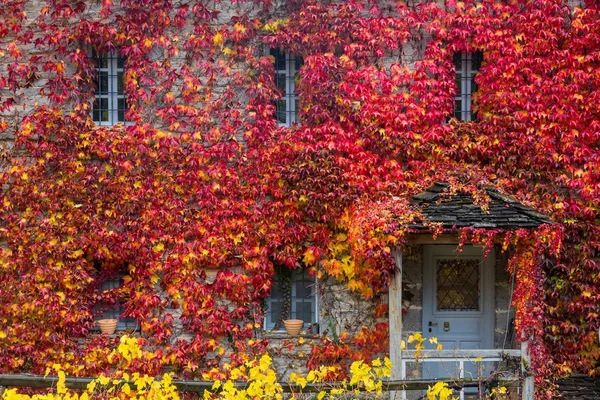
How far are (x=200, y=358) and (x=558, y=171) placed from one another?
18.1ft

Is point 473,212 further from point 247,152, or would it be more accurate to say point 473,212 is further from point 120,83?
point 120,83

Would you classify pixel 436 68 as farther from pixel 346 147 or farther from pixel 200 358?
pixel 200 358

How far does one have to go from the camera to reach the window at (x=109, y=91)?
8.89 m

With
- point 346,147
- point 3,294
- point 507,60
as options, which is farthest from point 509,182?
point 3,294

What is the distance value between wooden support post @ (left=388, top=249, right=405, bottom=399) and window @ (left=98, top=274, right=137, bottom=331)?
145 inches

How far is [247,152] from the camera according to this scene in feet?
27.9

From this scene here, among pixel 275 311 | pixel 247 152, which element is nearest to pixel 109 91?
pixel 247 152

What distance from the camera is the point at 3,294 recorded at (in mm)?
8367

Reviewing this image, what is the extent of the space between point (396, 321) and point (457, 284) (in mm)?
1773

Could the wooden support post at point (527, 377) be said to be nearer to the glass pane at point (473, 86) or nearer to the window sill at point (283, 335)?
the window sill at point (283, 335)

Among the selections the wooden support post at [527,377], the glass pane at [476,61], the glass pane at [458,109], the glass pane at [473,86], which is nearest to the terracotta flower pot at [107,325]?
the wooden support post at [527,377]

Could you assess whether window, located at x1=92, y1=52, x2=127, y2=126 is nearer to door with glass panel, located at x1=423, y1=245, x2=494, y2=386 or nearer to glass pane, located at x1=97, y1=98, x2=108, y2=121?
glass pane, located at x1=97, y1=98, x2=108, y2=121

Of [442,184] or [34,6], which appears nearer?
[442,184]

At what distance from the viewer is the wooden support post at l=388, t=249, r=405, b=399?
7.52 m
